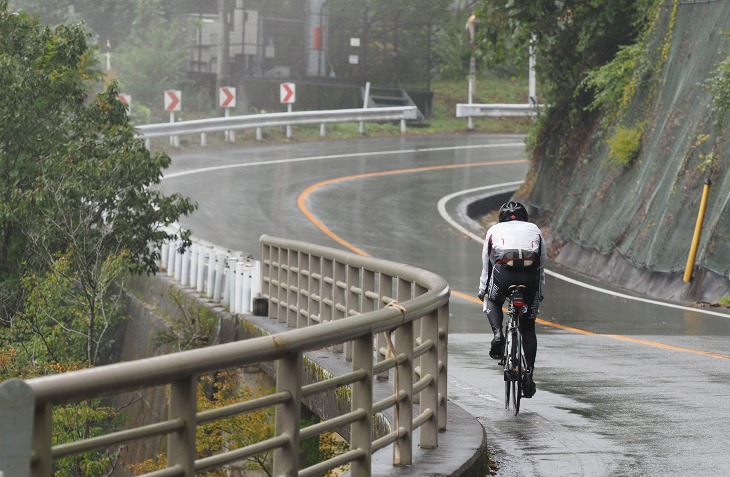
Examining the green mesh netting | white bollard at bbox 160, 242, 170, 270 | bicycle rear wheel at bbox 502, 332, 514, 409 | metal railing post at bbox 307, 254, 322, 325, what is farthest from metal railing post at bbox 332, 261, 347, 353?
white bollard at bbox 160, 242, 170, 270

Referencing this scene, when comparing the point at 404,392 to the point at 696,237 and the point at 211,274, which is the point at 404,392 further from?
the point at 696,237

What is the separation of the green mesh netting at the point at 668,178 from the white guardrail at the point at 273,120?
16062 mm

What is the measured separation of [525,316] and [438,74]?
46291mm

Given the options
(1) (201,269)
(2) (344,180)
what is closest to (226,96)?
(2) (344,180)

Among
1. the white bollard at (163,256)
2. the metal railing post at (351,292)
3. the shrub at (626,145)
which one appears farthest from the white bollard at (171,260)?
the metal railing post at (351,292)

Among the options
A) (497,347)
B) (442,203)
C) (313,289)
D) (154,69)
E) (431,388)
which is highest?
(154,69)

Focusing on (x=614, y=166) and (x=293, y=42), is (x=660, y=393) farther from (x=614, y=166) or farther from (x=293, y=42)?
(x=293, y=42)

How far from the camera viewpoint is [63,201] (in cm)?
2039

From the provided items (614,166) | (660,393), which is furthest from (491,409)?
(614,166)

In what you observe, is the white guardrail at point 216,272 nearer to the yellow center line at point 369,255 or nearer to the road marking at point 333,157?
the yellow center line at point 369,255

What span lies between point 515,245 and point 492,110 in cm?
3832

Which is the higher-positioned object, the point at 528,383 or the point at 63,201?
the point at 63,201

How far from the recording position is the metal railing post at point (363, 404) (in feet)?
22.2

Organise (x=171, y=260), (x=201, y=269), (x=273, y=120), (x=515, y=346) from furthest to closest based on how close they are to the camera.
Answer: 1. (x=273, y=120)
2. (x=171, y=260)
3. (x=201, y=269)
4. (x=515, y=346)
